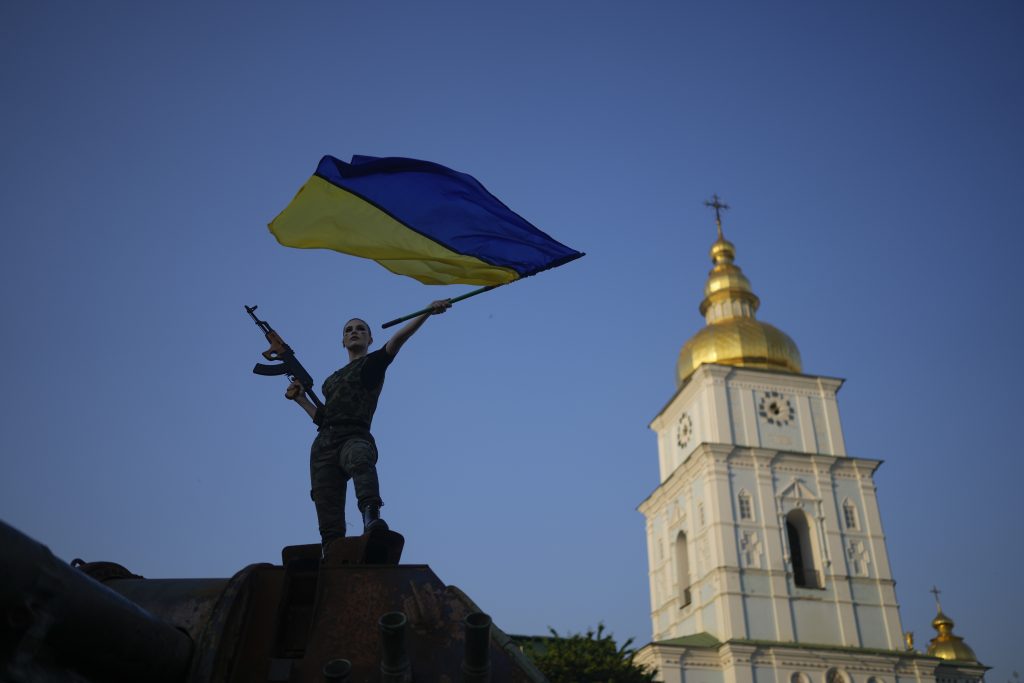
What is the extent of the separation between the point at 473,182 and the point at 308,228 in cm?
152

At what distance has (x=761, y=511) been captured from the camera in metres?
35.2

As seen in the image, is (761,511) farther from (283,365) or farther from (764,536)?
(283,365)

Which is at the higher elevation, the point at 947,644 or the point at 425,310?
the point at 947,644

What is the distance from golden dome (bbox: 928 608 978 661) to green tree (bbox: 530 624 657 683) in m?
29.9

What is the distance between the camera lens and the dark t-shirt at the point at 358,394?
17.5ft

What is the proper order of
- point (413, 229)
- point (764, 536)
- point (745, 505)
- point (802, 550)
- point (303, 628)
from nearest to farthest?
point (303, 628) → point (413, 229) → point (764, 536) → point (745, 505) → point (802, 550)

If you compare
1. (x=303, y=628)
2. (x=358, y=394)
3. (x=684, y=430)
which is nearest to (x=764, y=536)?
(x=684, y=430)

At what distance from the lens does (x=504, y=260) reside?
6.93m

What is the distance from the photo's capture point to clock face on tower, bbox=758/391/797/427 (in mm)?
37844

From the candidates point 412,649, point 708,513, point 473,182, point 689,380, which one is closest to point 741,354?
point 689,380

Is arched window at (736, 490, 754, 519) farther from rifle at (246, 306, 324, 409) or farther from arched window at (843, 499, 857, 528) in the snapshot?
rifle at (246, 306, 324, 409)

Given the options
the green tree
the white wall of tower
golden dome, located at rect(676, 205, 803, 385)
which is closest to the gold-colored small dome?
golden dome, located at rect(676, 205, 803, 385)

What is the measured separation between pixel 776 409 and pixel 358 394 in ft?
115

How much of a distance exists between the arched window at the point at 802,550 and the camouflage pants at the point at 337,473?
32947 mm
